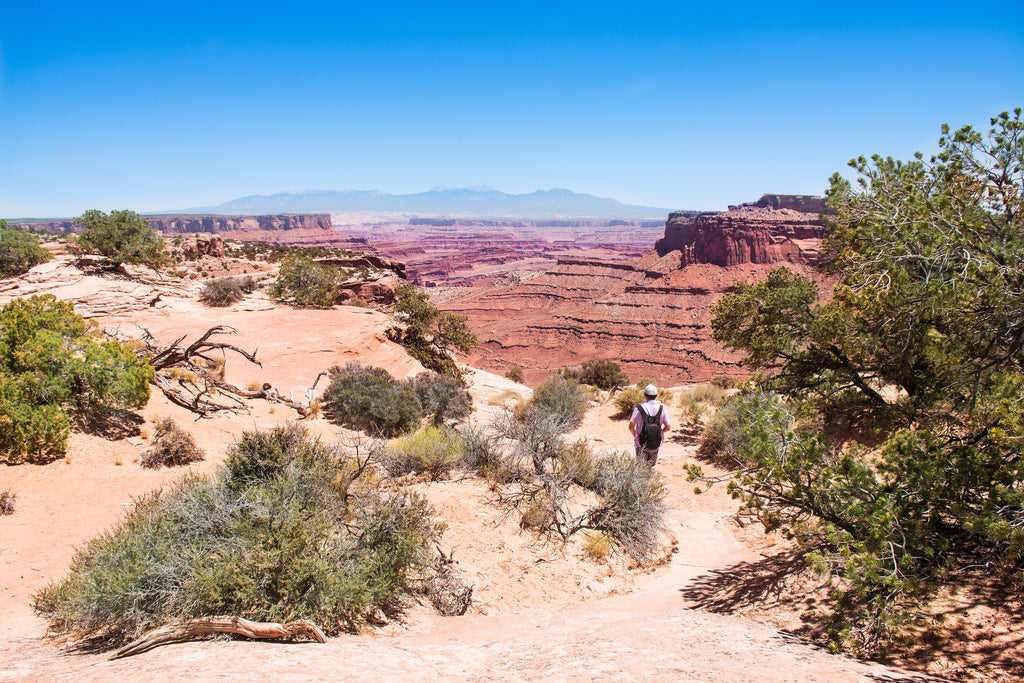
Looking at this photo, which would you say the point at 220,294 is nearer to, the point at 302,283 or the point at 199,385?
the point at 302,283

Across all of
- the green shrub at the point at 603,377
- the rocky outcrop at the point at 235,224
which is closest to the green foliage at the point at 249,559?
the green shrub at the point at 603,377

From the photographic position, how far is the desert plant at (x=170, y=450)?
803cm

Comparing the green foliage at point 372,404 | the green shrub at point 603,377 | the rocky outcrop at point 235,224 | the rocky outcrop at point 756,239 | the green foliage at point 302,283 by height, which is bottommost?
the green shrub at point 603,377

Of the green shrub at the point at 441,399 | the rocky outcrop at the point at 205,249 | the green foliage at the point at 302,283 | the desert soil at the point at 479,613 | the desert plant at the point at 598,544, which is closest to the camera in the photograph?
the desert soil at the point at 479,613

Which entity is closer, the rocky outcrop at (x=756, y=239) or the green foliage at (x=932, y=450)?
the green foliage at (x=932, y=450)

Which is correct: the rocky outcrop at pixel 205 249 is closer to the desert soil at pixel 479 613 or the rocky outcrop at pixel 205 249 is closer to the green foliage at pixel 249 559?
the desert soil at pixel 479 613

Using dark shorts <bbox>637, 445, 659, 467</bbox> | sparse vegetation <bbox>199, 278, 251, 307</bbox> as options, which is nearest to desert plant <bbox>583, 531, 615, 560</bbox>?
dark shorts <bbox>637, 445, 659, 467</bbox>

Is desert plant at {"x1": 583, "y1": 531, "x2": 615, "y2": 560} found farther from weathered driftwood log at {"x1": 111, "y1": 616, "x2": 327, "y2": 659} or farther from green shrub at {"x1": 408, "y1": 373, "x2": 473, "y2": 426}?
green shrub at {"x1": 408, "y1": 373, "x2": 473, "y2": 426}

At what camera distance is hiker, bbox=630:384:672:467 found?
8.23m

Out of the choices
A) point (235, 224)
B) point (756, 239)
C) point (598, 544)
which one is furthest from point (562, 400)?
point (235, 224)

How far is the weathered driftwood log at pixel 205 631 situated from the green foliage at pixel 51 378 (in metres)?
5.76

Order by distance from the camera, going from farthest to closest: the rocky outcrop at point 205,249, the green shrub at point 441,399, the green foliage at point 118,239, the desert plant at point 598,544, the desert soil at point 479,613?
1. the rocky outcrop at point 205,249
2. the green foliage at point 118,239
3. the green shrub at point 441,399
4. the desert plant at point 598,544
5. the desert soil at point 479,613

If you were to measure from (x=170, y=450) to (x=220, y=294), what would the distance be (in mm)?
14184

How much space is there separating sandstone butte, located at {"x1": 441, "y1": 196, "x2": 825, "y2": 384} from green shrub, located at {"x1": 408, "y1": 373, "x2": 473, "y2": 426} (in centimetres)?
3035
